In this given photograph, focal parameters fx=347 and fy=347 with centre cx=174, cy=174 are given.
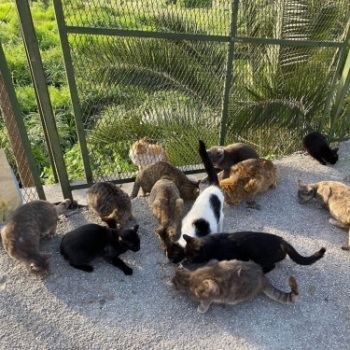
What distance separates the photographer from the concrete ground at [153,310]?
3184mm

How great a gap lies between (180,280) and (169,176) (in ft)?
5.65

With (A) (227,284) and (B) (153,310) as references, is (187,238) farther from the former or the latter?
(B) (153,310)

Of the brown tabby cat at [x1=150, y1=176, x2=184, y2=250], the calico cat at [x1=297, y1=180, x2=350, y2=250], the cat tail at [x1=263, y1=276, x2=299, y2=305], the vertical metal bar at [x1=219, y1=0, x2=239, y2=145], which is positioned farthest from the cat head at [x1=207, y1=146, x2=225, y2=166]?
the cat tail at [x1=263, y1=276, x2=299, y2=305]

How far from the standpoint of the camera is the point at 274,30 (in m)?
5.54

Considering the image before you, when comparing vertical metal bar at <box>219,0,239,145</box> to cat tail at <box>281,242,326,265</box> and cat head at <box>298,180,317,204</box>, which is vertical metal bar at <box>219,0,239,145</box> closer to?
cat head at <box>298,180,317,204</box>

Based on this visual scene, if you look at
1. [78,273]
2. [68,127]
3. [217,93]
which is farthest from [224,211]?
[68,127]

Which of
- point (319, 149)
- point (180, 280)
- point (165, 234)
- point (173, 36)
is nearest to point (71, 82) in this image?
point (173, 36)

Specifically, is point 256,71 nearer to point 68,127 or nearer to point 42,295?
point 42,295

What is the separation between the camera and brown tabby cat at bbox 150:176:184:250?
13.3 feet

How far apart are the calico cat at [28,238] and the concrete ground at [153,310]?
7.5 inches

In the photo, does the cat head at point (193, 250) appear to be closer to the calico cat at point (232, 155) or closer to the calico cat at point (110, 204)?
the calico cat at point (110, 204)

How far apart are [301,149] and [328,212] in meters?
1.91

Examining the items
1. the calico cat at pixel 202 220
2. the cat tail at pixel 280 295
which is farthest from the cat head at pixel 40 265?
the cat tail at pixel 280 295

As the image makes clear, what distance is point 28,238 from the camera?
367cm
